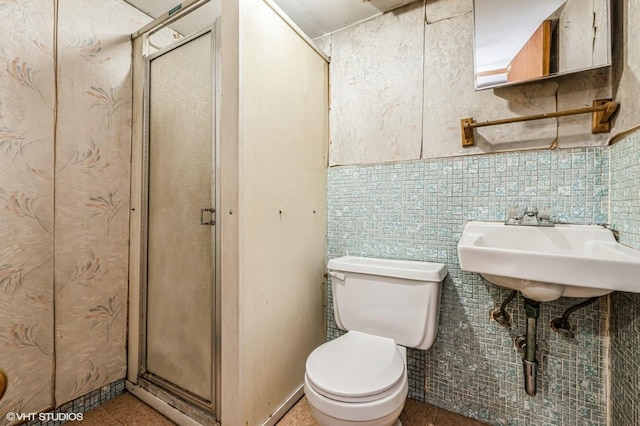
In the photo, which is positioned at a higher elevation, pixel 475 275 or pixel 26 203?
pixel 26 203

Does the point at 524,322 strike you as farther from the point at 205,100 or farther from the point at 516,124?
the point at 205,100

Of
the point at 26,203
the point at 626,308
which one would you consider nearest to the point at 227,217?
the point at 26,203

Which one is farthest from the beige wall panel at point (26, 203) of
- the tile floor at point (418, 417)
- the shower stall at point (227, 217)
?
the tile floor at point (418, 417)

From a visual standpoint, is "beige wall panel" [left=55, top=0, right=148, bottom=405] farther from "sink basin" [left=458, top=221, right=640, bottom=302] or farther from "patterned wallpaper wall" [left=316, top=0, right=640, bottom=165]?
"sink basin" [left=458, top=221, right=640, bottom=302]

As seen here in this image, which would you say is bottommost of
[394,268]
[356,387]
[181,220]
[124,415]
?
[124,415]

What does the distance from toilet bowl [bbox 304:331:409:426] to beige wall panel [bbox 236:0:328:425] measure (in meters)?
0.29

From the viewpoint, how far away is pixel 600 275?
846 mm

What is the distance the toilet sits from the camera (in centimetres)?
99

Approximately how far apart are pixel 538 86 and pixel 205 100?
1541 mm

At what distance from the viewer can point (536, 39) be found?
1.25 meters

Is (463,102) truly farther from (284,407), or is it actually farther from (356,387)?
(284,407)

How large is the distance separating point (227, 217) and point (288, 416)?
3.39 ft

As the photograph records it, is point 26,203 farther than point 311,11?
No

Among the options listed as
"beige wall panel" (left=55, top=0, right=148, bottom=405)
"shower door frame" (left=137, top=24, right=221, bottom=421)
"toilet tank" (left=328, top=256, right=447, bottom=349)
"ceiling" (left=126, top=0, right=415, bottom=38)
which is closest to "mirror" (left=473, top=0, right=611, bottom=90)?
"ceiling" (left=126, top=0, right=415, bottom=38)
